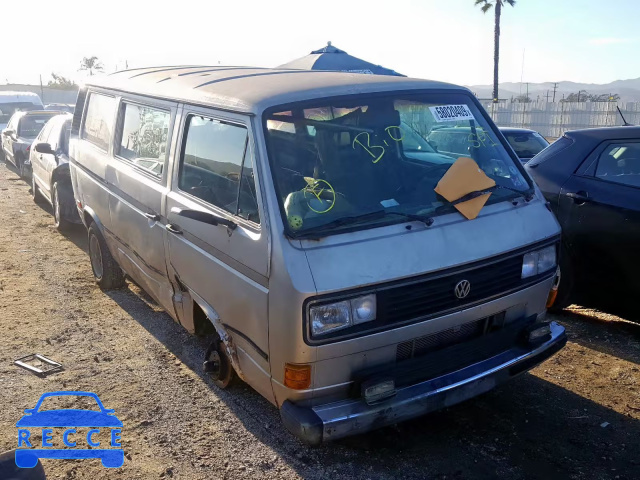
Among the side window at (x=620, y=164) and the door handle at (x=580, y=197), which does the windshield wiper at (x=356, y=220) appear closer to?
the door handle at (x=580, y=197)

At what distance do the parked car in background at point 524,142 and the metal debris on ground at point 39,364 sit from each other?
26.6 feet

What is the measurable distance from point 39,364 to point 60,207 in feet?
14.0

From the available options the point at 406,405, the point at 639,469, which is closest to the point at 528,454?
the point at 639,469

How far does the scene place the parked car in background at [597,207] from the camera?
469 cm

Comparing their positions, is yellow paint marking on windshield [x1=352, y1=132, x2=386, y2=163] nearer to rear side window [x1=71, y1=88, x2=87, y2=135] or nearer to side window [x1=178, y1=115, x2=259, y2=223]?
side window [x1=178, y1=115, x2=259, y2=223]

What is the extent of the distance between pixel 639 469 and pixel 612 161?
103 inches

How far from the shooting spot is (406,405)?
314cm

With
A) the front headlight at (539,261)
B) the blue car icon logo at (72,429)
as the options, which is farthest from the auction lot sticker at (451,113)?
the blue car icon logo at (72,429)

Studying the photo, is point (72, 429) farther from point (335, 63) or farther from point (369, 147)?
point (335, 63)

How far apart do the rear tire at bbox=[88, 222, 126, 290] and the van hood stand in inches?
146

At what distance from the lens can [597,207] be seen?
4.86 meters

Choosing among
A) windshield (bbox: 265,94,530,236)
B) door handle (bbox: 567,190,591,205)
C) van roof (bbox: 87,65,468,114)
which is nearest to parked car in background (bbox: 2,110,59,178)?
van roof (bbox: 87,65,468,114)

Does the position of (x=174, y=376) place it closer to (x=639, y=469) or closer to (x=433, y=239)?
(x=433, y=239)

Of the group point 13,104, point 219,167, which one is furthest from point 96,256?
point 13,104
